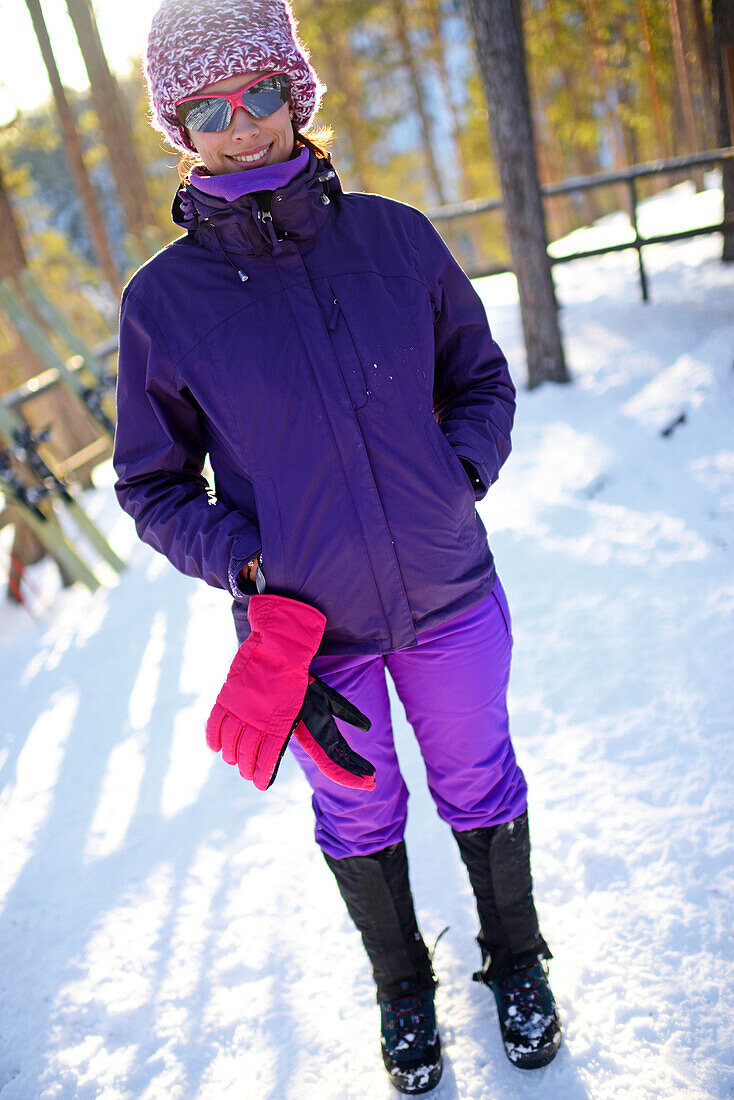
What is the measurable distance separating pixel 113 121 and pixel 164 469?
1027cm

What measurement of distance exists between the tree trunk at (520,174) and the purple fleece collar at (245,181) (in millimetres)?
4183

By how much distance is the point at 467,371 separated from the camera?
5.07 feet

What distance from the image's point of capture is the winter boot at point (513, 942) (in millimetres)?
1587

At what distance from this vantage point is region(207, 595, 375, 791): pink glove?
1.35 m

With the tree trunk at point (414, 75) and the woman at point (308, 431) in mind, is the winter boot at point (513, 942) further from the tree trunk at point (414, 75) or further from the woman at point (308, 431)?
the tree trunk at point (414, 75)

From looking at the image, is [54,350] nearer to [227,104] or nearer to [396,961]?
[227,104]

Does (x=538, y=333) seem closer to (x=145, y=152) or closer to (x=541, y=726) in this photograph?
(x=541, y=726)

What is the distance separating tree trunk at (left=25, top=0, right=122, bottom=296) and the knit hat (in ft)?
34.1

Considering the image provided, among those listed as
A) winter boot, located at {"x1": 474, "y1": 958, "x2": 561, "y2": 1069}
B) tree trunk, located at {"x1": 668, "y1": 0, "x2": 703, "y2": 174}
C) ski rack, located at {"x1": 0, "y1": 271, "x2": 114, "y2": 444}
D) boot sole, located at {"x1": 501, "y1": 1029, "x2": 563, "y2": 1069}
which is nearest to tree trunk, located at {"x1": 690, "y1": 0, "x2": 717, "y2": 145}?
ski rack, located at {"x1": 0, "y1": 271, "x2": 114, "y2": 444}

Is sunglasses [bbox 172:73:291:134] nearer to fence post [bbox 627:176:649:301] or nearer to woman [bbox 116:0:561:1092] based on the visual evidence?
woman [bbox 116:0:561:1092]

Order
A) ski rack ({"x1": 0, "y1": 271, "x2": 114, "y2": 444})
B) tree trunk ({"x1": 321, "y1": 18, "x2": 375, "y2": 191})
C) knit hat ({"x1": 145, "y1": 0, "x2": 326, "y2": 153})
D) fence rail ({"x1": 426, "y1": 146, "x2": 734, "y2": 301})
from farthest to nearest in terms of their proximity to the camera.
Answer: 1. tree trunk ({"x1": 321, "y1": 18, "x2": 375, "y2": 191})
2. fence rail ({"x1": 426, "y1": 146, "x2": 734, "y2": 301})
3. ski rack ({"x1": 0, "y1": 271, "x2": 114, "y2": 444})
4. knit hat ({"x1": 145, "y1": 0, "x2": 326, "y2": 153})

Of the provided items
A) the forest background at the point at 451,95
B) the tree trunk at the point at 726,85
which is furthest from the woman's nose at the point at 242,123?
the forest background at the point at 451,95

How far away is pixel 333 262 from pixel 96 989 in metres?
1.96

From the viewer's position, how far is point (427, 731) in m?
1.56
